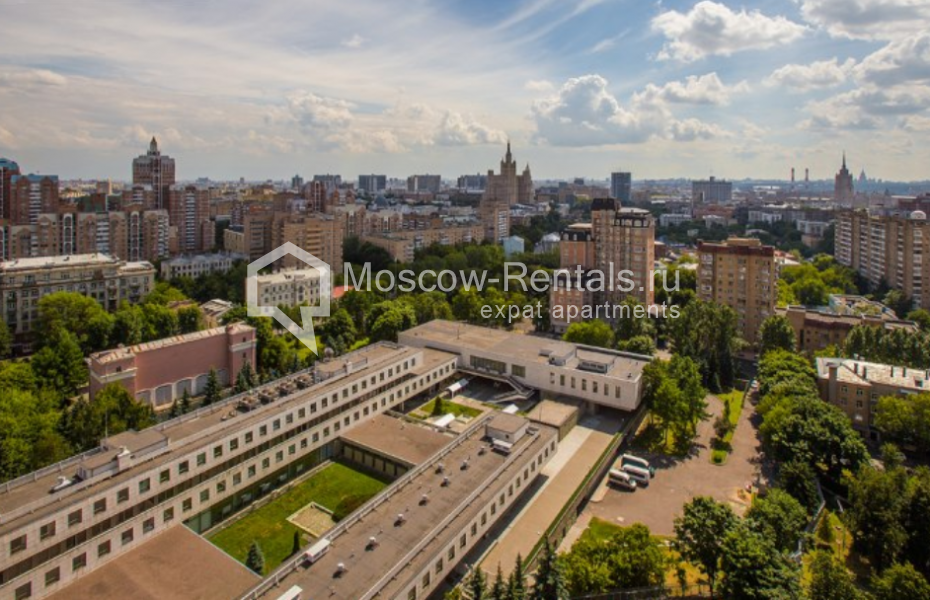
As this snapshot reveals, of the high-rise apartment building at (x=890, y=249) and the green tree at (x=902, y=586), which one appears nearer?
the green tree at (x=902, y=586)

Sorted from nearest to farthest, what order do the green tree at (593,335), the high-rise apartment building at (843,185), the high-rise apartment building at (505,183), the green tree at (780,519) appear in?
1. the green tree at (780,519)
2. the green tree at (593,335)
3. the high-rise apartment building at (505,183)
4. the high-rise apartment building at (843,185)

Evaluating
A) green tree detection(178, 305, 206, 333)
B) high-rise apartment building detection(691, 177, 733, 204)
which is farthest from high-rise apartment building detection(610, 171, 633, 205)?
green tree detection(178, 305, 206, 333)

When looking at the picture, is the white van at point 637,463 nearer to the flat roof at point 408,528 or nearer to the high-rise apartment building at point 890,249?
the flat roof at point 408,528

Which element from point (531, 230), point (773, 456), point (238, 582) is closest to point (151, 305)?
point (238, 582)

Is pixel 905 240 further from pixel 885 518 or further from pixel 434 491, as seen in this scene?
pixel 434 491

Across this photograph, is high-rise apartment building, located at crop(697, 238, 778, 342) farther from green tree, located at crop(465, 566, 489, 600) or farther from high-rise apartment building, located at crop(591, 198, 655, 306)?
green tree, located at crop(465, 566, 489, 600)

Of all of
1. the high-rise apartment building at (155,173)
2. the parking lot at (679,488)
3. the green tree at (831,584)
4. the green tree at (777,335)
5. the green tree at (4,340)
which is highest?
the high-rise apartment building at (155,173)

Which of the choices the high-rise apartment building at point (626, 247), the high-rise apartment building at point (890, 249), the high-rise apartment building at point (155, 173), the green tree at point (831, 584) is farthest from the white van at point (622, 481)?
the high-rise apartment building at point (155, 173)
